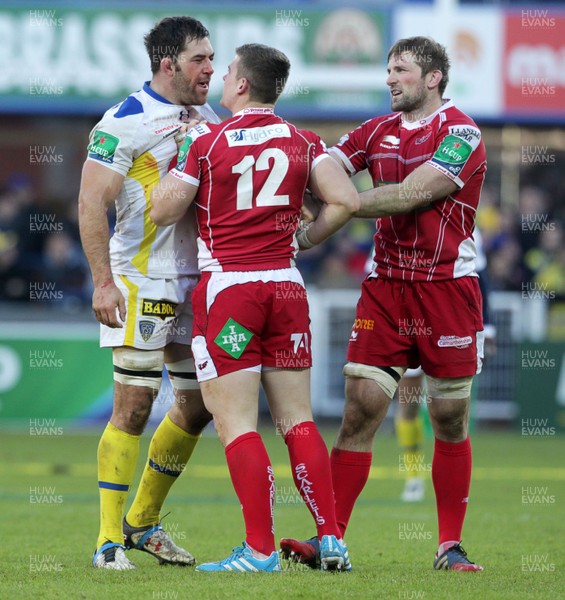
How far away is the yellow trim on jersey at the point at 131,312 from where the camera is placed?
20.7 ft

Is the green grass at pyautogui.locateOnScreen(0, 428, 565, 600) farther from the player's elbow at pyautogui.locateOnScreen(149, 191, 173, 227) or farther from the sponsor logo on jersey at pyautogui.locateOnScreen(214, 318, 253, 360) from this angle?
the player's elbow at pyautogui.locateOnScreen(149, 191, 173, 227)

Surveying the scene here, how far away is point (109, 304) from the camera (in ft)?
20.1

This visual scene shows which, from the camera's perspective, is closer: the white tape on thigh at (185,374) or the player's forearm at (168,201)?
the player's forearm at (168,201)

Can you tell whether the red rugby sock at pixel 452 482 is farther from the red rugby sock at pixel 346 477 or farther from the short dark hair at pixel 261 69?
the short dark hair at pixel 261 69

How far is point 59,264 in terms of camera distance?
56.1ft

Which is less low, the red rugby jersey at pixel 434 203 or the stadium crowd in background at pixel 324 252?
the red rugby jersey at pixel 434 203

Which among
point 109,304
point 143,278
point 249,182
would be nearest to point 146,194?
point 143,278

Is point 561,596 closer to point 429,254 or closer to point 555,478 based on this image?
point 429,254

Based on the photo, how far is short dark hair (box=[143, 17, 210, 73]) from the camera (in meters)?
6.40

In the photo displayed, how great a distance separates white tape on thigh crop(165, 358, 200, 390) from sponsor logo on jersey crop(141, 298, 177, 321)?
0.34 meters

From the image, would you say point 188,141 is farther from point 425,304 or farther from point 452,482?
point 452,482

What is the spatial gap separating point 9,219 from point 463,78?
701 cm

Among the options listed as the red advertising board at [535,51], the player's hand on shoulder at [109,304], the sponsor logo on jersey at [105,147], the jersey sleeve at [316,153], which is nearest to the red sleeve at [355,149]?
the jersey sleeve at [316,153]

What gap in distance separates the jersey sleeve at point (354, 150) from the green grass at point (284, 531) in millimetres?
2126
